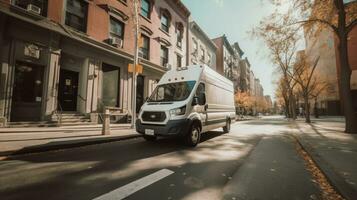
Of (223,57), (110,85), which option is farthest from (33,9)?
(223,57)

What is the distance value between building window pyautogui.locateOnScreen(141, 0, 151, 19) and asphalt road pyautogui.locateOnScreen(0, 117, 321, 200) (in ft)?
51.1

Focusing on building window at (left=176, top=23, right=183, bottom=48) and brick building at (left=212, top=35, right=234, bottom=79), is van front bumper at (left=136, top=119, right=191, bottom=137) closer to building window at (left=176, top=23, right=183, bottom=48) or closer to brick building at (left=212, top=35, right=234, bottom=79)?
building window at (left=176, top=23, right=183, bottom=48)

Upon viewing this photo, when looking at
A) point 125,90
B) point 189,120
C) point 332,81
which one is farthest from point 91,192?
point 332,81

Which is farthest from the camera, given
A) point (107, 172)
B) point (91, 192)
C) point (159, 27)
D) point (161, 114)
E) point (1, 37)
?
point (159, 27)

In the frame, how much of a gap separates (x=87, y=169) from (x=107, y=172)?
50cm

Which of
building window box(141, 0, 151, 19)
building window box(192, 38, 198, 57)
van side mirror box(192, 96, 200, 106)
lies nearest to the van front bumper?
van side mirror box(192, 96, 200, 106)

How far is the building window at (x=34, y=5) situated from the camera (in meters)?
10.2

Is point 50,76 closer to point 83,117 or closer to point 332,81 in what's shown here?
point 83,117

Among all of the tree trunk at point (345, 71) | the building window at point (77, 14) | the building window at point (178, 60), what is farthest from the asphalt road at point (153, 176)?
the building window at point (178, 60)

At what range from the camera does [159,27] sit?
20078mm

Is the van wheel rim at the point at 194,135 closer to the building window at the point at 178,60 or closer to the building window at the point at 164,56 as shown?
the building window at the point at 164,56

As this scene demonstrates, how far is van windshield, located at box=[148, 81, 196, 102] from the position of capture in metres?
7.36

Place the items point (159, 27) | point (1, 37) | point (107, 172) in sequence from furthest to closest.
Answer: point (159, 27), point (1, 37), point (107, 172)

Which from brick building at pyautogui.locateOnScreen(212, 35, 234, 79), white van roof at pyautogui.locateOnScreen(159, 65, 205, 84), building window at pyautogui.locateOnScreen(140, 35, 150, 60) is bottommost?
white van roof at pyautogui.locateOnScreen(159, 65, 205, 84)
